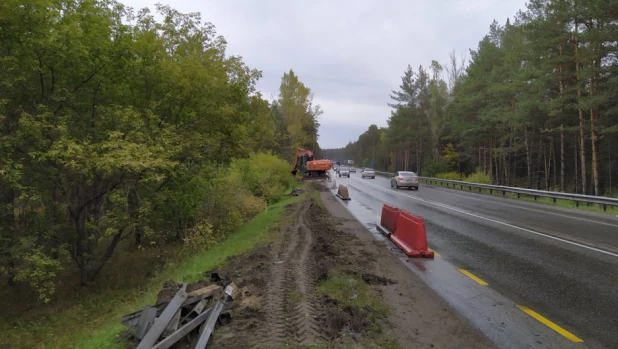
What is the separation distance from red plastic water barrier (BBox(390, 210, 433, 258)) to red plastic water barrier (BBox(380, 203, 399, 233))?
80cm

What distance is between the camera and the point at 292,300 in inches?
230

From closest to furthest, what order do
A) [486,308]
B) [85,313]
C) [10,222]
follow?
[486,308]
[85,313]
[10,222]

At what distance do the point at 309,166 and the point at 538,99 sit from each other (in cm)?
1961

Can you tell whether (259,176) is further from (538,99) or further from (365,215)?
(538,99)

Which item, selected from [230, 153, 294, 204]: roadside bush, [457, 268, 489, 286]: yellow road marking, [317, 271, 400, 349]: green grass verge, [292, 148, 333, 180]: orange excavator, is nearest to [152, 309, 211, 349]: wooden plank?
[317, 271, 400, 349]: green grass verge

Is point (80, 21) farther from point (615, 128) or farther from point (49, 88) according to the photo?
point (615, 128)

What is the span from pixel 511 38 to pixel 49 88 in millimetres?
37197

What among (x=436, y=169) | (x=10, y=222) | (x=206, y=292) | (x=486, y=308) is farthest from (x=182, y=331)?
(x=436, y=169)

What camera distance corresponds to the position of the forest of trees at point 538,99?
22.0 m

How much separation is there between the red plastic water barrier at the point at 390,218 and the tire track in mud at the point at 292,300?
283 cm

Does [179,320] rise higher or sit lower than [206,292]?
lower

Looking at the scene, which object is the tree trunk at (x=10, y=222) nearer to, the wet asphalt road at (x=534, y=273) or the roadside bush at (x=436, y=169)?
the wet asphalt road at (x=534, y=273)

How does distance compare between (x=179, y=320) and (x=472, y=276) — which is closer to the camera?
(x=179, y=320)

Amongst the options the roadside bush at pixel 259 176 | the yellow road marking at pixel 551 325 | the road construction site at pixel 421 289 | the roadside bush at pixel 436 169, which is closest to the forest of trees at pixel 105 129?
the road construction site at pixel 421 289
